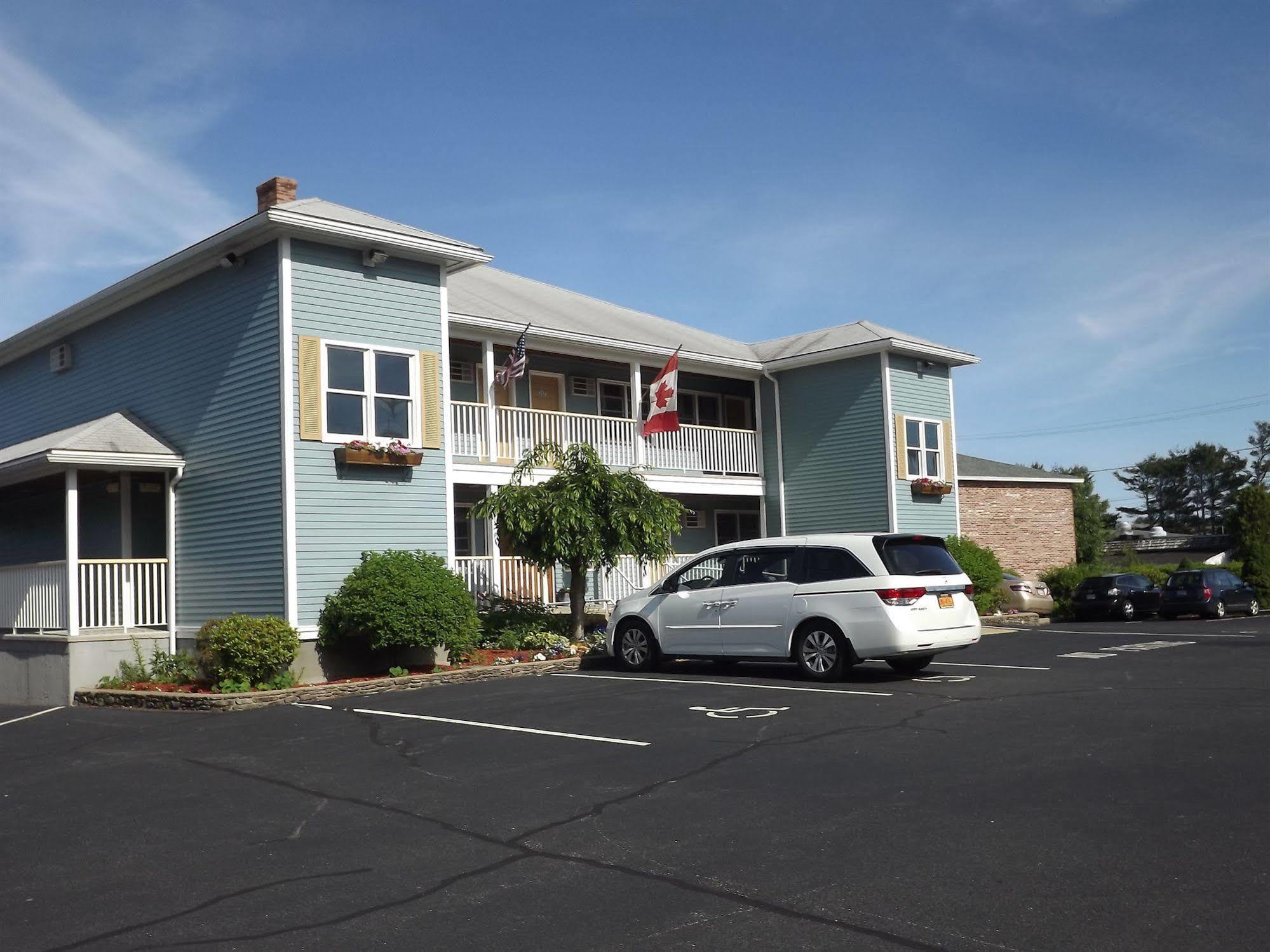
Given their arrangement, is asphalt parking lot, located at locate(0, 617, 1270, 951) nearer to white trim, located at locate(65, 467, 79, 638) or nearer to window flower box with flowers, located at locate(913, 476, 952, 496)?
white trim, located at locate(65, 467, 79, 638)

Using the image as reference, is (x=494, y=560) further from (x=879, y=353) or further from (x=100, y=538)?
(x=879, y=353)

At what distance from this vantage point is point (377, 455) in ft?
54.7

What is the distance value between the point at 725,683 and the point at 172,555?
8.92 m

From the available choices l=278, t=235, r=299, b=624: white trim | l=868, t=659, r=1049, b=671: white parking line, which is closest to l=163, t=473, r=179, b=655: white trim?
l=278, t=235, r=299, b=624: white trim

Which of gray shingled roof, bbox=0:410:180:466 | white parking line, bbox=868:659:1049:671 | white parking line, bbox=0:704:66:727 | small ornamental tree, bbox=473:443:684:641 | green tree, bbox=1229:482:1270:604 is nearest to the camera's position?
A: white parking line, bbox=0:704:66:727

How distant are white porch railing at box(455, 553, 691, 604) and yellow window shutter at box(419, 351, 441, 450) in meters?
2.10

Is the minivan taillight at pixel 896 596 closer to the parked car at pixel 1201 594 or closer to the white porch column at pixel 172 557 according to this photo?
the white porch column at pixel 172 557

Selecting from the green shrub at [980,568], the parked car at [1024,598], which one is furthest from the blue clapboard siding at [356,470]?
the parked car at [1024,598]

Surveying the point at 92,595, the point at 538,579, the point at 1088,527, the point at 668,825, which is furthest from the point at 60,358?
the point at 1088,527

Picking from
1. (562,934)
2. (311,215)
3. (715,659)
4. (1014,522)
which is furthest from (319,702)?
(1014,522)

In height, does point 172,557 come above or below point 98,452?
below

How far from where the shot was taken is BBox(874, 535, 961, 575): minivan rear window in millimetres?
13562

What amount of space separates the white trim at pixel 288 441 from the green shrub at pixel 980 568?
14.0 meters

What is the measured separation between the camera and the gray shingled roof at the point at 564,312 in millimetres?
22141
